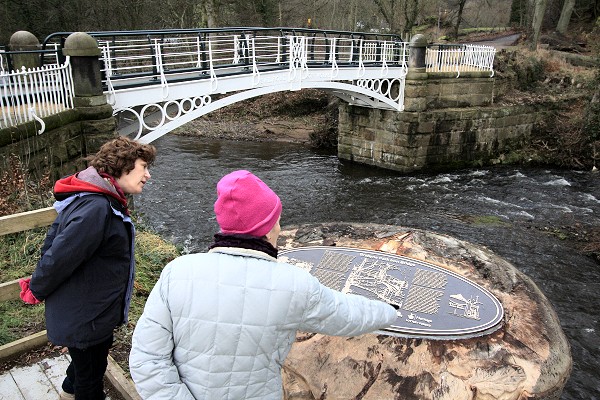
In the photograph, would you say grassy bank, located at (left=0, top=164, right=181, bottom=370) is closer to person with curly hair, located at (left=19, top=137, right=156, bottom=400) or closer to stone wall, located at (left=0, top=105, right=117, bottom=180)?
stone wall, located at (left=0, top=105, right=117, bottom=180)

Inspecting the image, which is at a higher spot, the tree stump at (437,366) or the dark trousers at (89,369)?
the dark trousers at (89,369)

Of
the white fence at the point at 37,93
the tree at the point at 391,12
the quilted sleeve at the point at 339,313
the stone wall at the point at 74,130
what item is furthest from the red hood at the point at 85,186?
the tree at the point at 391,12

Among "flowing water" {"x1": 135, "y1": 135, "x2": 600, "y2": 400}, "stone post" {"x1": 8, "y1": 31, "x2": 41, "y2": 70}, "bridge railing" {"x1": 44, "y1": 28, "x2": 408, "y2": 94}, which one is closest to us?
"flowing water" {"x1": 135, "y1": 135, "x2": 600, "y2": 400}

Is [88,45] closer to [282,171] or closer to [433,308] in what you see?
[433,308]

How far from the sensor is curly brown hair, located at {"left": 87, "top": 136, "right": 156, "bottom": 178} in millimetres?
2596

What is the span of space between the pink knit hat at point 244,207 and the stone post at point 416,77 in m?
14.5

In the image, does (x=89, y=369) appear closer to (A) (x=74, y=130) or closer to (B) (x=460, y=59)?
(A) (x=74, y=130)

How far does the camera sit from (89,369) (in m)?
2.76

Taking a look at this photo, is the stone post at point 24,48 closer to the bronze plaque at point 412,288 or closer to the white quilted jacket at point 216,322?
the bronze plaque at point 412,288

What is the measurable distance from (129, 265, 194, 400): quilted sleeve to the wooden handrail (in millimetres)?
2226

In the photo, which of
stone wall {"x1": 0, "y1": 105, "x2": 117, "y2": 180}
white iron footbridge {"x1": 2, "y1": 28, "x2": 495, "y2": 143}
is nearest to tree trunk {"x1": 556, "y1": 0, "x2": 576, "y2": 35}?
white iron footbridge {"x1": 2, "y1": 28, "x2": 495, "y2": 143}

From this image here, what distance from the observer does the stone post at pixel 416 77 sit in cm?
1542

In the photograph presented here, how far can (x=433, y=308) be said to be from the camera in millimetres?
4016

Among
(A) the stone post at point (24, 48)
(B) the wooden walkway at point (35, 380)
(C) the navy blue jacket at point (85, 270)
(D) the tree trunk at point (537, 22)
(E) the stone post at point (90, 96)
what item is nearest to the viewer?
(C) the navy blue jacket at point (85, 270)
